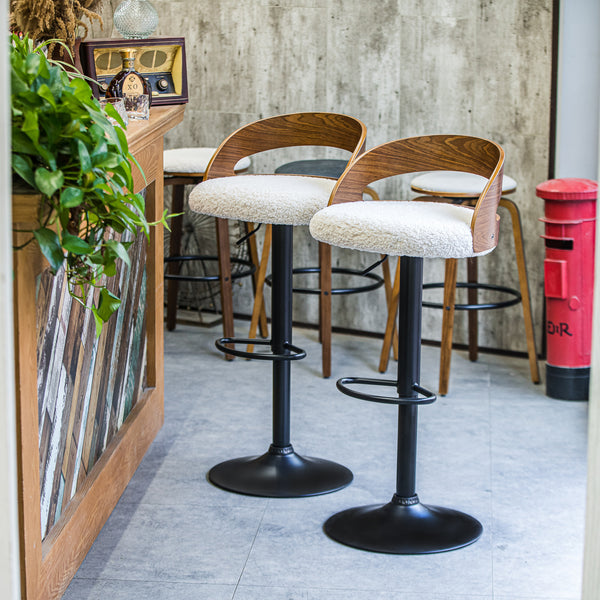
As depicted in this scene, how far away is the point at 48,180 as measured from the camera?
162 centimetres

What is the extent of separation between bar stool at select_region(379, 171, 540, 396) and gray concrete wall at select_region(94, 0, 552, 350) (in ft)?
0.78

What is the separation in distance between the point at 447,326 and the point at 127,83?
65.8 inches

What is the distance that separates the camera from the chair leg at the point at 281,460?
9.52 ft

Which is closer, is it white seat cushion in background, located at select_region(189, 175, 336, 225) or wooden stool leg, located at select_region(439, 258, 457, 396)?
white seat cushion in background, located at select_region(189, 175, 336, 225)

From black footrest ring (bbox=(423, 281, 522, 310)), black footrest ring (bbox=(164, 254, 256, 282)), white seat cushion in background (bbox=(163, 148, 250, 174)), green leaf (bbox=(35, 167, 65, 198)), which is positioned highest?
green leaf (bbox=(35, 167, 65, 198))

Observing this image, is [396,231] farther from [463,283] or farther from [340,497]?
A: [463,283]

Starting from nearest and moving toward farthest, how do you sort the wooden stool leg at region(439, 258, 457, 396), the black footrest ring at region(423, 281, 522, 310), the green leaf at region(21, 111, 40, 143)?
the green leaf at region(21, 111, 40, 143) < the wooden stool leg at region(439, 258, 457, 396) < the black footrest ring at region(423, 281, 522, 310)

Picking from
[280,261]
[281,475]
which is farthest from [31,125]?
[281,475]

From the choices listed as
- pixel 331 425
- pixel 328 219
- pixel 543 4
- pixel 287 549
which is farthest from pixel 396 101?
pixel 287 549

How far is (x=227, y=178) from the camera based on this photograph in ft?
9.34

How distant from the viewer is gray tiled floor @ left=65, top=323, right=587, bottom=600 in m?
2.47

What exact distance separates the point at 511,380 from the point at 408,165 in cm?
167

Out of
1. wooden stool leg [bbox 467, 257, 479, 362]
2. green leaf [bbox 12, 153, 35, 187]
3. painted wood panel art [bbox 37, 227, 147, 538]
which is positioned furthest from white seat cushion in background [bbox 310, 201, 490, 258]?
wooden stool leg [bbox 467, 257, 479, 362]

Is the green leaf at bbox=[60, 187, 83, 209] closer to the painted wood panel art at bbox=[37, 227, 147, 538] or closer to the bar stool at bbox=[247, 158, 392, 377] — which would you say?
the painted wood panel art at bbox=[37, 227, 147, 538]
